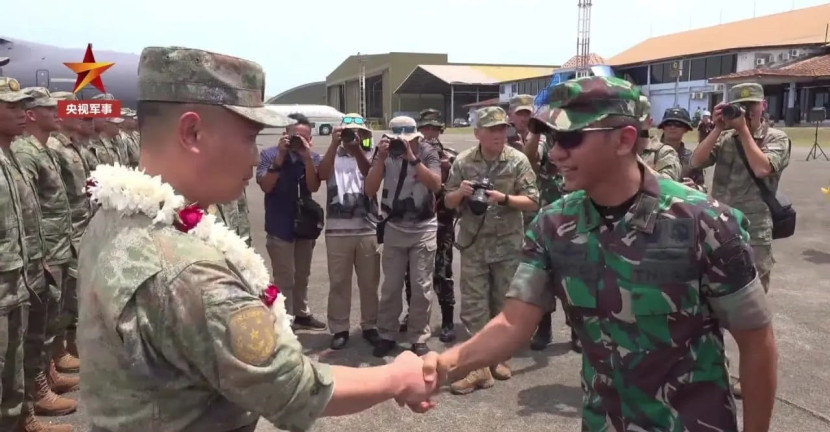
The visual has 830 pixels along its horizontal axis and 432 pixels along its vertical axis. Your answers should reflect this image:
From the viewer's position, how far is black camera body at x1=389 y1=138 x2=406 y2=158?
18.0 ft

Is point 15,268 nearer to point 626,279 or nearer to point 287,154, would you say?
point 287,154

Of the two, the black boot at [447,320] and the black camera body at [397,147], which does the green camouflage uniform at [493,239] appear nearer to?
the black camera body at [397,147]

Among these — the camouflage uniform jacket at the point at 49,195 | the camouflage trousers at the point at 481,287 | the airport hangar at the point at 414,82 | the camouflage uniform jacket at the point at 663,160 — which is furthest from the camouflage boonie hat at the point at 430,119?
the airport hangar at the point at 414,82

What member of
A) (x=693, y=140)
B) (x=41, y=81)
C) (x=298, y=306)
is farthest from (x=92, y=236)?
(x=693, y=140)

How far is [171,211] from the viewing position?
5.16 feet

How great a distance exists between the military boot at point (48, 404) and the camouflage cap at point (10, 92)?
75.8 inches

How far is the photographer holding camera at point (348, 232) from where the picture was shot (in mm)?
5793

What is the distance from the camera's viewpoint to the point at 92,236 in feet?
5.44

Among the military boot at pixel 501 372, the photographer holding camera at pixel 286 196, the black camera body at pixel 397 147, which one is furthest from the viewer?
the photographer holding camera at pixel 286 196

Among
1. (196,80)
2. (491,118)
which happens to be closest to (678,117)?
(491,118)

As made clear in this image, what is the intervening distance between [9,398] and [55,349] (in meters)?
1.66

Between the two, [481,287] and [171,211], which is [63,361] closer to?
[481,287]

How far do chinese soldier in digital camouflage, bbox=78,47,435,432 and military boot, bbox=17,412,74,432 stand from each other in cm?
312

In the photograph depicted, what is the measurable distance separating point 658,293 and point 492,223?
327cm
